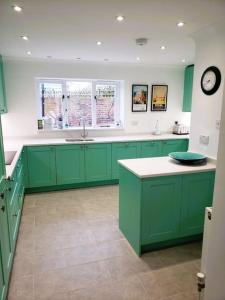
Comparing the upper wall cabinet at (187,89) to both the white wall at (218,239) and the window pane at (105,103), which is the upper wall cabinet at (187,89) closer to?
the window pane at (105,103)

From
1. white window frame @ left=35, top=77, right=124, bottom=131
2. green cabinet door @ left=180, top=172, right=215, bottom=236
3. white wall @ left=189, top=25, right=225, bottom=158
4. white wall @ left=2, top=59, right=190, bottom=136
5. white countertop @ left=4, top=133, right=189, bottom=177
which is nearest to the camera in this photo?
green cabinet door @ left=180, top=172, right=215, bottom=236

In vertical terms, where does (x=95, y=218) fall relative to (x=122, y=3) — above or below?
below

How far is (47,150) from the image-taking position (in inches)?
158

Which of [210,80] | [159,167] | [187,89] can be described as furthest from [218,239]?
[187,89]

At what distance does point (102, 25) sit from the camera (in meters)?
2.51

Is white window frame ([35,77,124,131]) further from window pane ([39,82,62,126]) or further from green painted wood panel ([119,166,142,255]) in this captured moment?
green painted wood panel ([119,166,142,255])

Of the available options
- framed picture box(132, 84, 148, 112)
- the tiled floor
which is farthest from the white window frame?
the tiled floor

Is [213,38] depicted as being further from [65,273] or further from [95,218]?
[65,273]

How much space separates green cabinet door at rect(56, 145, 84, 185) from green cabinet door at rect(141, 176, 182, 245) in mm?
2159

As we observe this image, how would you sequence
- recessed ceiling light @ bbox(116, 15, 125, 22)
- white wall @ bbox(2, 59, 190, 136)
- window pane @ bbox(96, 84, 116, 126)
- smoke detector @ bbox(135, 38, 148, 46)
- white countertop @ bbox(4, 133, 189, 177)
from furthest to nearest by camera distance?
window pane @ bbox(96, 84, 116, 126), white wall @ bbox(2, 59, 190, 136), white countertop @ bbox(4, 133, 189, 177), smoke detector @ bbox(135, 38, 148, 46), recessed ceiling light @ bbox(116, 15, 125, 22)

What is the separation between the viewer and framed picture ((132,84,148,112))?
16.1 feet

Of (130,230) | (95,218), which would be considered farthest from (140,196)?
(95,218)

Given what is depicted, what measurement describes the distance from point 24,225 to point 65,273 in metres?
1.13

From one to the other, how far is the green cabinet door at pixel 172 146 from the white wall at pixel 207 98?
5.09 feet
